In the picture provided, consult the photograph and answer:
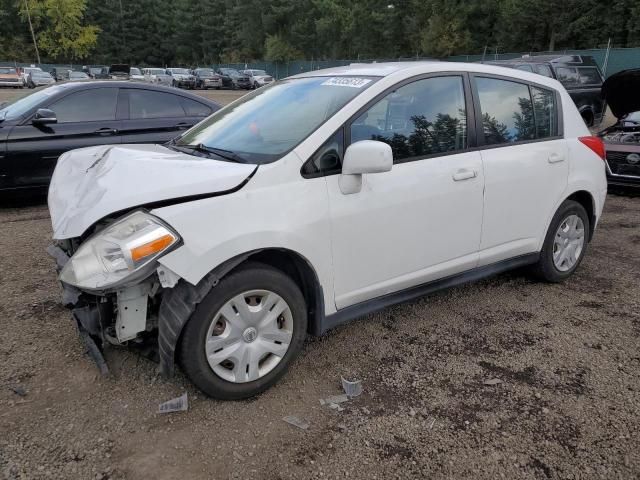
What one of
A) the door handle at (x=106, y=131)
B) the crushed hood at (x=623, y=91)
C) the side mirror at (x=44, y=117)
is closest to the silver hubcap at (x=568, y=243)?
the crushed hood at (x=623, y=91)

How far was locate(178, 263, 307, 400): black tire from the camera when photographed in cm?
255

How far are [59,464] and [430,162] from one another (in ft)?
8.50

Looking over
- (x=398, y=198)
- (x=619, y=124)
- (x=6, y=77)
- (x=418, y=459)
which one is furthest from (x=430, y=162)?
(x=6, y=77)

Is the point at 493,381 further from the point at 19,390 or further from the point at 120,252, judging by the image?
the point at 19,390

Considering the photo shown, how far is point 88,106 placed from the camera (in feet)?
21.0

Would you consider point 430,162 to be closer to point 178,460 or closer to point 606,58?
point 178,460

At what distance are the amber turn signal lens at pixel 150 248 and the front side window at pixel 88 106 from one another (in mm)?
4661

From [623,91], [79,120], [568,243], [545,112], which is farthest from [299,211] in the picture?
[623,91]

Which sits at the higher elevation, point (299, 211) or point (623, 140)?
point (299, 211)

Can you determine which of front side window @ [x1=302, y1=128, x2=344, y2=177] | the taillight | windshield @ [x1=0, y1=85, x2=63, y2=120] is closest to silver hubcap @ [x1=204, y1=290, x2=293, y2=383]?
front side window @ [x1=302, y1=128, x2=344, y2=177]

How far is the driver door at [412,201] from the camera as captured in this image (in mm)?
3006

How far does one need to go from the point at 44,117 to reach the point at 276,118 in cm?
393

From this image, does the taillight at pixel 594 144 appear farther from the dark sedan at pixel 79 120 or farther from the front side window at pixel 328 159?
the dark sedan at pixel 79 120

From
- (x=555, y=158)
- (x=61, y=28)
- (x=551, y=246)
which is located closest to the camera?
(x=555, y=158)
